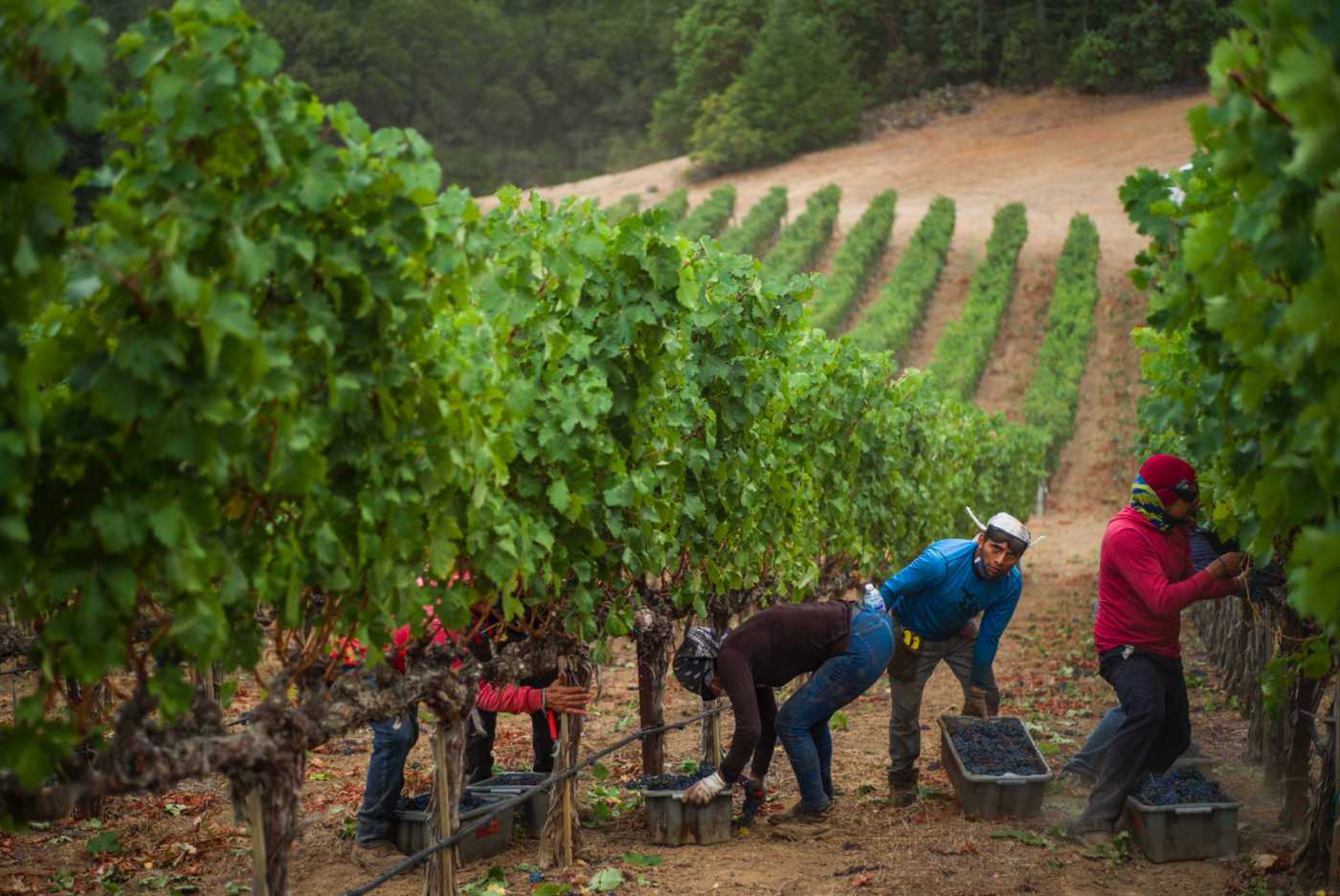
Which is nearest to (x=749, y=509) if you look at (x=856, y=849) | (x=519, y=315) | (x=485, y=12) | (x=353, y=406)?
(x=856, y=849)

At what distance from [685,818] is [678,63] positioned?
58782 millimetres

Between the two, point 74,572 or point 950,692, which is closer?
point 74,572

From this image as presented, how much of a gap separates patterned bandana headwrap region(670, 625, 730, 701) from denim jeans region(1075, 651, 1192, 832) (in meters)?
1.79

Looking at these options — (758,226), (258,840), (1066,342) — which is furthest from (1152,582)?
(758,226)

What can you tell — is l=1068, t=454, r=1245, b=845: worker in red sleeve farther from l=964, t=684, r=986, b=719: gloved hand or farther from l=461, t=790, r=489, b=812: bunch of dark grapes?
l=461, t=790, r=489, b=812: bunch of dark grapes

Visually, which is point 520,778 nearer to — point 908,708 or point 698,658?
point 698,658

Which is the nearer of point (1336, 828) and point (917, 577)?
point (1336, 828)

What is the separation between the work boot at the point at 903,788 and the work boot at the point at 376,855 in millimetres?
2538

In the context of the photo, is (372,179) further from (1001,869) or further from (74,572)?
(1001,869)

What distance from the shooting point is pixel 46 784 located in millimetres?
7430

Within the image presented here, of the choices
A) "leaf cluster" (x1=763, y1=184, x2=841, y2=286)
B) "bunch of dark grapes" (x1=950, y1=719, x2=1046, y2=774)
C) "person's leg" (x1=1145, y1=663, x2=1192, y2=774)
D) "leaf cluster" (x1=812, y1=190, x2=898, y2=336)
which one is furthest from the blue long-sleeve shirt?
"leaf cluster" (x1=763, y1=184, x2=841, y2=286)

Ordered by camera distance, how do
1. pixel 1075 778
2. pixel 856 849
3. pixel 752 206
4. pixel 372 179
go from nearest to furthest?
1. pixel 372 179
2. pixel 856 849
3. pixel 1075 778
4. pixel 752 206

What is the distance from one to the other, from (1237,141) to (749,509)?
4403mm

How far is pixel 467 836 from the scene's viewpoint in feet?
19.7
